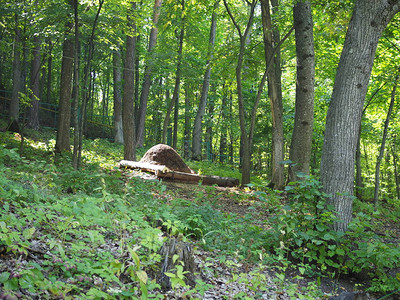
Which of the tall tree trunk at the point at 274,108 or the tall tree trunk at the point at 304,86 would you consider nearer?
the tall tree trunk at the point at 304,86

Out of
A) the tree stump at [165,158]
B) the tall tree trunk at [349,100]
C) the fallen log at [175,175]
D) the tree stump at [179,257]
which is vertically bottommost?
the tree stump at [179,257]

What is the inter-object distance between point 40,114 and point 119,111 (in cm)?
557

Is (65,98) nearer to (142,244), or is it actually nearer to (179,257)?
(179,257)

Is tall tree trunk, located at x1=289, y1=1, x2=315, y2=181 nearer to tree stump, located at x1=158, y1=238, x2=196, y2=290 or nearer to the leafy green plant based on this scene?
the leafy green plant

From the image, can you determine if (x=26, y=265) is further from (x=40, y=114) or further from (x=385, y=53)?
(x=40, y=114)

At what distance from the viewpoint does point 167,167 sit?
10.9 m

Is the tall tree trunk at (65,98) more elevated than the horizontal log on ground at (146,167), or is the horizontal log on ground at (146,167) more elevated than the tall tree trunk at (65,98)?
the tall tree trunk at (65,98)

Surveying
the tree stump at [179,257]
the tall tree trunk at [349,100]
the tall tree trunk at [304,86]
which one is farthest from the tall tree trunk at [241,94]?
the tree stump at [179,257]

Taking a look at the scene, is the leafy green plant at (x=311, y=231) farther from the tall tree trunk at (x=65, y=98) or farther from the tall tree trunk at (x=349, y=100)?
the tall tree trunk at (x=65, y=98)

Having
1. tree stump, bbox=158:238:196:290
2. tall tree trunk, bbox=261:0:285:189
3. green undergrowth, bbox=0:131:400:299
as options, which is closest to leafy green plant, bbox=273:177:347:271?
green undergrowth, bbox=0:131:400:299

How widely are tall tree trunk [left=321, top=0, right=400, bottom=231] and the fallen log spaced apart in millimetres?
5577

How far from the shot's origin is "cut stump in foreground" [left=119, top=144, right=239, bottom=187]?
10.1 m

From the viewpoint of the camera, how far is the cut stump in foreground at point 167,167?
1009cm

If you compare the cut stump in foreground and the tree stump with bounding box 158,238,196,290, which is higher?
the cut stump in foreground
